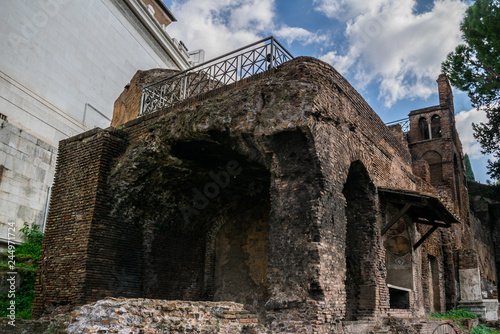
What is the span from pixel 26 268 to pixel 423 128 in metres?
19.6

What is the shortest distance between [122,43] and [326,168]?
1459 centimetres

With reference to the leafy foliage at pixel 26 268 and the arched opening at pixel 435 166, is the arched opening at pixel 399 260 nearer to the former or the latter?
the leafy foliage at pixel 26 268

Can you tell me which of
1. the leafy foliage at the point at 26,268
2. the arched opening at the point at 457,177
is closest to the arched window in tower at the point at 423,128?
the arched opening at the point at 457,177

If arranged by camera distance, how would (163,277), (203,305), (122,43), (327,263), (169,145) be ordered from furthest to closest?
(122,43) → (163,277) → (169,145) → (327,263) → (203,305)

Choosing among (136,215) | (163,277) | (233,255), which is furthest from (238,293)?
(136,215)

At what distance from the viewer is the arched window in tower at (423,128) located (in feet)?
75.9

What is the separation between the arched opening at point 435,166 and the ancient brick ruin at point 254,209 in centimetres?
836

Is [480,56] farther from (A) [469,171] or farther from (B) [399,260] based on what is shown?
(A) [469,171]

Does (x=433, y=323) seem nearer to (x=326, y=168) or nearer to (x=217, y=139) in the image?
(x=326, y=168)

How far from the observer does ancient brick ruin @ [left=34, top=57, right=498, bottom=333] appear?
734cm

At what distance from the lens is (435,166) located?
2156cm

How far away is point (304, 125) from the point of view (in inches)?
292

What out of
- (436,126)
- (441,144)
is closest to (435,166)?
(441,144)

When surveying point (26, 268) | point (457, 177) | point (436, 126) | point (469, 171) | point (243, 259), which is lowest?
point (26, 268)
